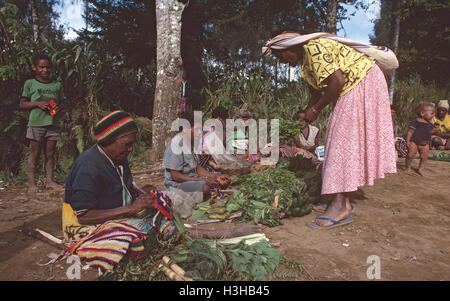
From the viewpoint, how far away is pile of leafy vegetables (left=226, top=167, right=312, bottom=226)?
2.71 m

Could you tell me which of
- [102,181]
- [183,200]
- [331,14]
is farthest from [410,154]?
[102,181]

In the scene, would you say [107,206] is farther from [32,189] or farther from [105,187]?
[32,189]

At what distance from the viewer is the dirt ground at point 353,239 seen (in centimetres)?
189

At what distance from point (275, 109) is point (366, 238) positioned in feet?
14.8

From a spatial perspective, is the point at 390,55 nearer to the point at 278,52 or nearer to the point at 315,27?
the point at 278,52

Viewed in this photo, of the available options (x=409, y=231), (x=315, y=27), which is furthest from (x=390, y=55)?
(x=315, y=27)

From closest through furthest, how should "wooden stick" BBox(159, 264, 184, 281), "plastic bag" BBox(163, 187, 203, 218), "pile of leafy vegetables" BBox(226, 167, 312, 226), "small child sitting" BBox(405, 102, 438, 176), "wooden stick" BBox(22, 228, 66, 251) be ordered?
"wooden stick" BBox(159, 264, 184, 281)
"wooden stick" BBox(22, 228, 66, 251)
"pile of leafy vegetables" BBox(226, 167, 312, 226)
"plastic bag" BBox(163, 187, 203, 218)
"small child sitting" BBox(405, 102, 438, 176)

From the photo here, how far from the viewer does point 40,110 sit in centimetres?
376

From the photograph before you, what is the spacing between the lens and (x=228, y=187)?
3.91 metres

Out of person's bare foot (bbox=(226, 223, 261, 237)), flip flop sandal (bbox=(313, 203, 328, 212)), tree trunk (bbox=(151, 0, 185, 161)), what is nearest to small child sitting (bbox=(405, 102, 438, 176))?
flip flop sandal (bbox=(313, 203, 328, 212))

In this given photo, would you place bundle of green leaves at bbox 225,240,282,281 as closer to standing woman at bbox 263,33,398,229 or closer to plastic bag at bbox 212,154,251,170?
standing woman at bbox 263,33,398,229

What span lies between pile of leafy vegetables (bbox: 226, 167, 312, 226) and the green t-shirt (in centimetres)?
276

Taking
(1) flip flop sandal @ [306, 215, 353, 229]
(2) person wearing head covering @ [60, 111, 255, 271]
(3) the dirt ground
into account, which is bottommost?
(3) the dirt ground

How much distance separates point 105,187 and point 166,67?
4.00 meters
